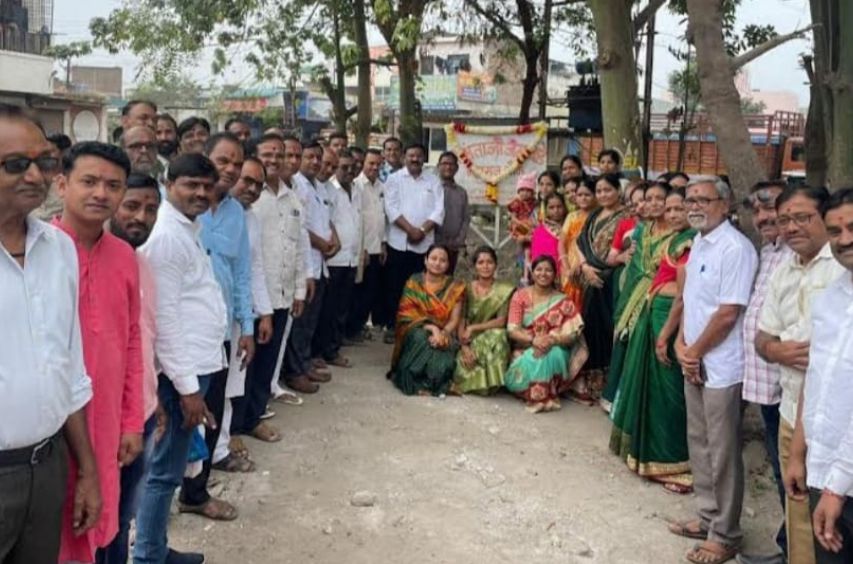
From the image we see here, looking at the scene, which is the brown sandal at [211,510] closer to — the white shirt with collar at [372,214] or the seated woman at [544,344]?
the seated woman at [544,344]

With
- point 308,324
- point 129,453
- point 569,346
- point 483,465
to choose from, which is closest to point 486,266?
point 569,346

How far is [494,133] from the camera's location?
981cm

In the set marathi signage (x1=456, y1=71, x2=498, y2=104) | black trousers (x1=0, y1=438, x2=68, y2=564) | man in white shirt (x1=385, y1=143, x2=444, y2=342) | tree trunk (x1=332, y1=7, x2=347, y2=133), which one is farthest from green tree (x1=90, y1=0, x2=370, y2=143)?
marathi signage (x1=456, y1=71, x2=498, y2=104)

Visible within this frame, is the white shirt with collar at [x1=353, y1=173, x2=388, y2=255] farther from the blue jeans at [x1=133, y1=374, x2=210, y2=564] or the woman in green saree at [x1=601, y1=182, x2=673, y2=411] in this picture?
the blue jeans at [x1=133, y1=374, x2=210, y2=564]

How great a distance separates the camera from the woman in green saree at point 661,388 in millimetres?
4605

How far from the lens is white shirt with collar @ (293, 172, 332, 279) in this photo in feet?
19.4

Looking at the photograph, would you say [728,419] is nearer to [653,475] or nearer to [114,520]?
[653,475]

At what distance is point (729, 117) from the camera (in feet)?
15.6

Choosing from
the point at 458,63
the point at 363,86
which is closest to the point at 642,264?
the point at 363,86

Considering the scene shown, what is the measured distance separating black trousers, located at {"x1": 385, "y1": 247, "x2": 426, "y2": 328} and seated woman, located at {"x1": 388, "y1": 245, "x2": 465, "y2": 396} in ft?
3.75

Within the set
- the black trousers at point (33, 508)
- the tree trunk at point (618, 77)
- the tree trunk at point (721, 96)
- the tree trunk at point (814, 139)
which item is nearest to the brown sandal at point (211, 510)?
the black trousers at point (33, 508)

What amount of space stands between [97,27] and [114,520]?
1484 centimetres

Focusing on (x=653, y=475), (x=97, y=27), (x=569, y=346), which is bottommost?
(x=653, y=475)

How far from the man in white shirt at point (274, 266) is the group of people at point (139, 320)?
1 centimetres
